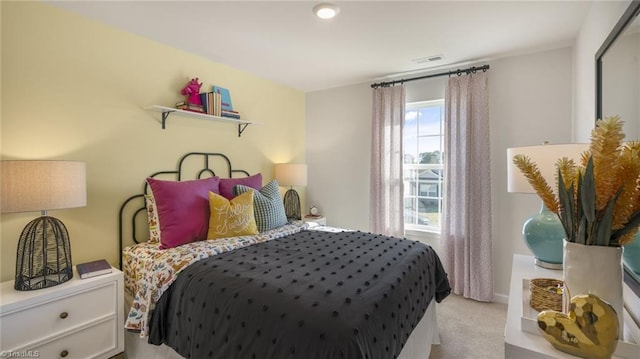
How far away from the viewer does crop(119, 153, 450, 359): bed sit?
46.9 inches

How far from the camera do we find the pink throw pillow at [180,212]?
2.13m

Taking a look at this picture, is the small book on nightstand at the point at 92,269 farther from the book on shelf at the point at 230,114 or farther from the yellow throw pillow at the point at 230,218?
the book on shelf at the point at 230,114

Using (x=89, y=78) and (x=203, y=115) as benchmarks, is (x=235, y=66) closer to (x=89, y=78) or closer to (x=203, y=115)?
(x=203, y=115)

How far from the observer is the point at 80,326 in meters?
Result: 1.76

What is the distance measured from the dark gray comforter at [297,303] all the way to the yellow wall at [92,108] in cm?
109

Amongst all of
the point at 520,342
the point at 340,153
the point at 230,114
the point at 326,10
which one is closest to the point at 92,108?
the point at 230,114

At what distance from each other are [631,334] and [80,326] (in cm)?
259

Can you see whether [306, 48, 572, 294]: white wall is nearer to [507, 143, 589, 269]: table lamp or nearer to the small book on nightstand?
[507, 143, 589, 269]: table lamp

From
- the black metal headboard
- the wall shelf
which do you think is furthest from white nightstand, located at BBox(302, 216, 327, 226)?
the wall shelf

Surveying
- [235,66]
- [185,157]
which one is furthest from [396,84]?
[185,157]

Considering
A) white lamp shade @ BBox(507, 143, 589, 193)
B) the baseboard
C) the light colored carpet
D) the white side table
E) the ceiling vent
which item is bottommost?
the light colored carpet

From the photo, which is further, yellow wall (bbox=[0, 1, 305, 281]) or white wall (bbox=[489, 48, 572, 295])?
white wall (bbox=[489, 48, 572, 295])

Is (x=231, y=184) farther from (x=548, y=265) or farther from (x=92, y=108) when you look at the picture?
(x=548, y=265)

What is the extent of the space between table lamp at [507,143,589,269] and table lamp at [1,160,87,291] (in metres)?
2.66
